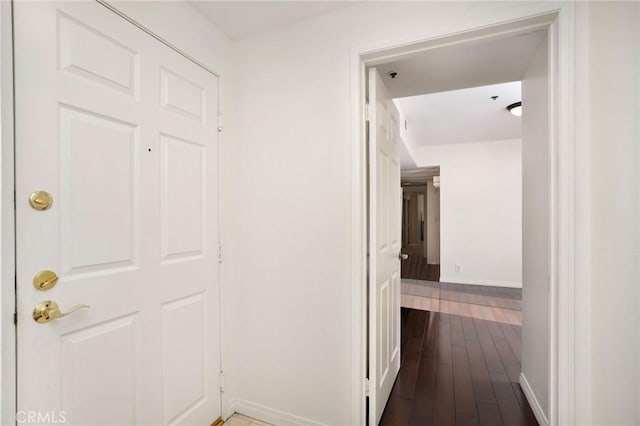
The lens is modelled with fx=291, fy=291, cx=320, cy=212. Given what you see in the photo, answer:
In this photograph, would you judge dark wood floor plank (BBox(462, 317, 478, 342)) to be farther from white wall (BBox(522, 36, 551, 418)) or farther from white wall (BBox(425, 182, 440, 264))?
white wall (BBox(425, 182, 440, 264))

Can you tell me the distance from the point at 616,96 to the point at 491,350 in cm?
243

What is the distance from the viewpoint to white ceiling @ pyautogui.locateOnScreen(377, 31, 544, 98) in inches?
69.3

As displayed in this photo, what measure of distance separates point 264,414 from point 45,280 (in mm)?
1441

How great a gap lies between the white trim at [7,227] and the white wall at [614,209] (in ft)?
7.31

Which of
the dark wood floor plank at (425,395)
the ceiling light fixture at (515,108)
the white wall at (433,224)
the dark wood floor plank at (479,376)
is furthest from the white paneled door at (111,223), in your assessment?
the white wall at (433,224)

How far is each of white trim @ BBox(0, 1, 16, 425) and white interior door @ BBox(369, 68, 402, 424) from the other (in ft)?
4.95

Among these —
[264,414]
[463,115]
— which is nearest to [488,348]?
[264,414]

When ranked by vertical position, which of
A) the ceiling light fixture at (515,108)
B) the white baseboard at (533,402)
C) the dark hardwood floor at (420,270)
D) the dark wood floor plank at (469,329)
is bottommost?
the dark hardwood floor at (420,270)

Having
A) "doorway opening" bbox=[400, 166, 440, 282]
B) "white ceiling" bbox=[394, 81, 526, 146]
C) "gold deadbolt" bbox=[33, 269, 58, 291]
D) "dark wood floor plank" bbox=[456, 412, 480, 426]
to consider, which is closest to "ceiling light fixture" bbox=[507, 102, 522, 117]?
"white ceiling" bbox=[394, 81, 526, 146]

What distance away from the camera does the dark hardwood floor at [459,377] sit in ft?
6.25

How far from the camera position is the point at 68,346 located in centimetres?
112

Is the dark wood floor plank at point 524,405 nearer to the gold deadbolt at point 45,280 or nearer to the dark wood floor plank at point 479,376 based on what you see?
the dark wood floor plank at point 479,376

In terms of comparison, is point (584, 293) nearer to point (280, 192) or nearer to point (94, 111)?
point (280, 192)

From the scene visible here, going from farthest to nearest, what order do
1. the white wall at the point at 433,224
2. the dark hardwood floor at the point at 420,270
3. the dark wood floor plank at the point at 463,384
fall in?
the white wall at the point at 433,224 < the dark hardwood floor at the point at 420,270 < the dark wood floor plank at the point at 463,384
